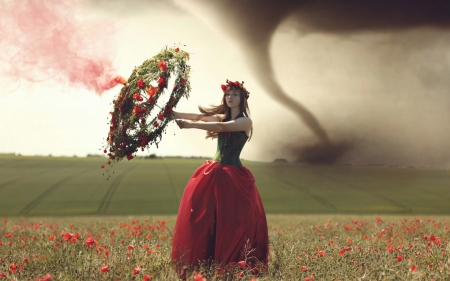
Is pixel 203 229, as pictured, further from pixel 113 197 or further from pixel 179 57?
pixel 113 197

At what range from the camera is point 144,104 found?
6.50m

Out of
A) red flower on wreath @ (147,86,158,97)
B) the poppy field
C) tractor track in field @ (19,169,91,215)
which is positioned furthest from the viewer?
tractor track in field @ (19,169,91,215)

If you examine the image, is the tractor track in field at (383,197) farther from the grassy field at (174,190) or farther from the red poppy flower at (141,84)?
the red poppy flower at (141,84)

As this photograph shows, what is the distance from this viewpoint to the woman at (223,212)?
673 centimetres

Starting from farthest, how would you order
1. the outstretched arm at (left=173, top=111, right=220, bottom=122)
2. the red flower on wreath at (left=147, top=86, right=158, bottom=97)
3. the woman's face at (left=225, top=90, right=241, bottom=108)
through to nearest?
the outstretched arm at (left=173, top=111, right=220, bottom=122) < the woman's face at (left=225, top=90, right=241, bottom=108) < the red flower on wreath at (left=147, top=86, right=158, bottom=97)

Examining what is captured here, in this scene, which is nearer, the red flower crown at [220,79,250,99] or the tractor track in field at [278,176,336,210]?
the red flower crown at [220,79,250,99]

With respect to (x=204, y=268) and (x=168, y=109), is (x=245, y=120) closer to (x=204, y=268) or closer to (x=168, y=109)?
(x=168, y=109)

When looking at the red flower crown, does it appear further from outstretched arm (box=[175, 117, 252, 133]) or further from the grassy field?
the grassy field

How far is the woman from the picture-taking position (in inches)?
265

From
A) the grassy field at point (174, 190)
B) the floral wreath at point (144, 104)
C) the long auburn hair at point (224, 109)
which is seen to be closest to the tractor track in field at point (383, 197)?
the grassy field at point (174, 190)

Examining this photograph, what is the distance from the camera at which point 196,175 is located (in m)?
7.08

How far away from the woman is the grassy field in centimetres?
1027

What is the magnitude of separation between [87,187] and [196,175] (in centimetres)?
1462

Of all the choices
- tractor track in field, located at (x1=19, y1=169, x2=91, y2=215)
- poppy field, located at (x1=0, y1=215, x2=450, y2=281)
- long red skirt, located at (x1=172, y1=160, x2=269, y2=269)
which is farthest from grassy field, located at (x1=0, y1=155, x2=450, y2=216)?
long red skirt, located at (x1=172, y1=160, x2=269, y2=269)
